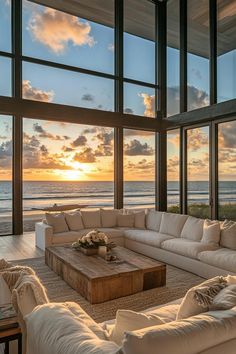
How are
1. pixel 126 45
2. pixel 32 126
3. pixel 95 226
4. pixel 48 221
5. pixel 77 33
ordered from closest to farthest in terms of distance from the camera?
pixel 48 221 → pixel 95 226 → pixel 77 33 → pixel 126 45 → pixel 32 126

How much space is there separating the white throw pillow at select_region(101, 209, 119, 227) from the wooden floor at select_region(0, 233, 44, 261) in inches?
57.3

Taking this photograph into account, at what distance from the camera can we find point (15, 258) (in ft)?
16.4

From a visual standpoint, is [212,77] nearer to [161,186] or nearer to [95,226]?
[161,186]

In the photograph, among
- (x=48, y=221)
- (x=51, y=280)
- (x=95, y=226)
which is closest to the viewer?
(x=51, y=280)

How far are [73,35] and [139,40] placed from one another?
2001 mm

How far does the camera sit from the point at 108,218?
20.4 feet

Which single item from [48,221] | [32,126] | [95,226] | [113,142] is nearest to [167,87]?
[113,142]

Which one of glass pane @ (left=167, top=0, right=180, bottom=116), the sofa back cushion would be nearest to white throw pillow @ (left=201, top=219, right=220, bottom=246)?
the sofa back cushion

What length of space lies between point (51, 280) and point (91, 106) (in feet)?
17.0

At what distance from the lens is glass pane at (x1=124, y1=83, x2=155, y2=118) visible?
327 inches

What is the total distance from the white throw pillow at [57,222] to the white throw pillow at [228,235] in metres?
2.92

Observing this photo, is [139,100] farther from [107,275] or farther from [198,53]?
[107,275]

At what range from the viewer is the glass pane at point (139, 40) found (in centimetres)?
829

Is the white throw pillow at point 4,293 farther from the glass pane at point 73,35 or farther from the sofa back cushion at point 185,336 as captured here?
the glass pane at point 73,35
